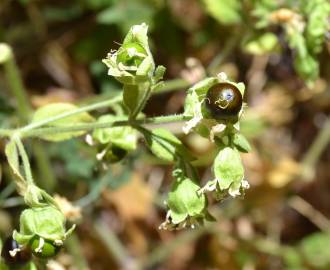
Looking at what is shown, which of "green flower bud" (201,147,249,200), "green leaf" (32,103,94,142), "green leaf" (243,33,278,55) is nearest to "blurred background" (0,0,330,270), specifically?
"green leaf" (243,33,278,55)

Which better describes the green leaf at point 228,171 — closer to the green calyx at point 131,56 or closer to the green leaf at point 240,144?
the green leaf at point 240,144

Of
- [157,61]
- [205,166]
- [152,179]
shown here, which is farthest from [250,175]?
[157,61]

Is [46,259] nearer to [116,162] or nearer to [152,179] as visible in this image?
[116,162]

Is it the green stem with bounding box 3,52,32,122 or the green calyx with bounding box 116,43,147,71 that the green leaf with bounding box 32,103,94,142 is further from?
the green calyx with bounding box 116,43,147,71

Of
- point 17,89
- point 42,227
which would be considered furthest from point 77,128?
point 17,89

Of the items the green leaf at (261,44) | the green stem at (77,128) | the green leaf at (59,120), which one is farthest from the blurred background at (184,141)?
the green stem at (77,128)

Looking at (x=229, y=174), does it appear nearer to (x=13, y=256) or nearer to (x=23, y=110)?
(x=13, y=256)
